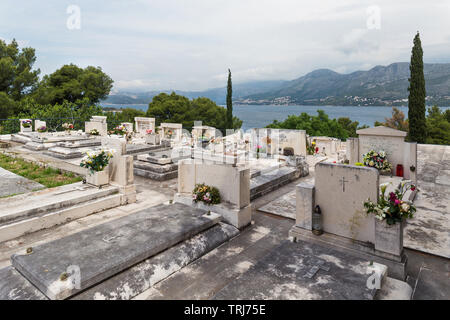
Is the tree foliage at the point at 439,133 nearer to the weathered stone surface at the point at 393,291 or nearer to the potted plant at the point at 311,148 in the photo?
the potted plant at the point at 311,148

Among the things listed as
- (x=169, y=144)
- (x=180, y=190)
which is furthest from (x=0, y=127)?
(x=180, y=190)

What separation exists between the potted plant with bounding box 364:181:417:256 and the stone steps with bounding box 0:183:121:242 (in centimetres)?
→ 562

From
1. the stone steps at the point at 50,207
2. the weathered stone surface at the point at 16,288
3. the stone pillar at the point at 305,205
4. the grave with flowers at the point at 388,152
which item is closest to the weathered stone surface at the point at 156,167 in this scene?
the stone steps at the point at 50,207

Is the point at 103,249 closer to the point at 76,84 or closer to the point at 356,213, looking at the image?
the point at 356,213

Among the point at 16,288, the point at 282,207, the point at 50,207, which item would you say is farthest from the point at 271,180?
the point at 16,288

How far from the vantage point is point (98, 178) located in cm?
714

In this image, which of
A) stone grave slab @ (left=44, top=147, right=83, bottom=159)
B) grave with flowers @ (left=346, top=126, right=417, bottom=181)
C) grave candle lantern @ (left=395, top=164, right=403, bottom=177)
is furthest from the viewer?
stone grave slab @ (left=44, top=147, right=83, bottom=159)

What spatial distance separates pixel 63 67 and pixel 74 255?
3998cm

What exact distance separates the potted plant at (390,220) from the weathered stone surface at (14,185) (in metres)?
7.85

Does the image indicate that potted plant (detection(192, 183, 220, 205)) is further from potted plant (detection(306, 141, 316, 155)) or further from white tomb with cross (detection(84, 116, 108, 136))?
white tomb with cross (detection(84, 116, 108, 136))

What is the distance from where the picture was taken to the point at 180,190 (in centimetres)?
672

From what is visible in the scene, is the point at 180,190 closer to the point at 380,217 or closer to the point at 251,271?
the point at 251,271

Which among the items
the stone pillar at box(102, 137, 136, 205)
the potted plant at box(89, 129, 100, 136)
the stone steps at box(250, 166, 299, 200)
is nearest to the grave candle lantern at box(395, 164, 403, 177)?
the stone steps at box(250, 166, 299, 200)

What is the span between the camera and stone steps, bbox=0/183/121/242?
17.5 feet
